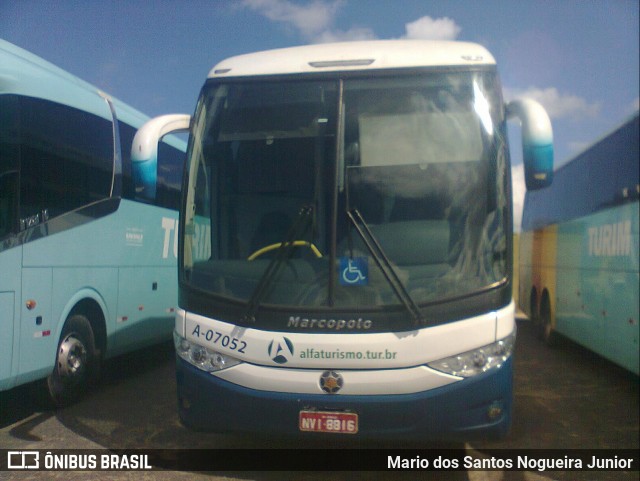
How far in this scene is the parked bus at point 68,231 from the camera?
5.80 metres

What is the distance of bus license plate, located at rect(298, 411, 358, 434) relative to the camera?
431cm

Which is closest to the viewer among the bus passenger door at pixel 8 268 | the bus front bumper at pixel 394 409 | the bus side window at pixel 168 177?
the bus front bumper at pixel 394 409

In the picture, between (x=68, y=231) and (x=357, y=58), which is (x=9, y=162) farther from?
(x=357, y=58)

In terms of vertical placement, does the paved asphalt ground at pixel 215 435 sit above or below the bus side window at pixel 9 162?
below

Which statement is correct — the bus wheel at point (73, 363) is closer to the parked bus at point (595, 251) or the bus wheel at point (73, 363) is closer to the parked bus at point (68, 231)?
the parked bus at point (68, 231)

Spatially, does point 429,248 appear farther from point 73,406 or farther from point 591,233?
point 591,233

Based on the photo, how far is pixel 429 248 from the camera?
15.0 feet

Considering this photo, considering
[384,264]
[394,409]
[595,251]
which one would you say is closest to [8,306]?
[384,264]

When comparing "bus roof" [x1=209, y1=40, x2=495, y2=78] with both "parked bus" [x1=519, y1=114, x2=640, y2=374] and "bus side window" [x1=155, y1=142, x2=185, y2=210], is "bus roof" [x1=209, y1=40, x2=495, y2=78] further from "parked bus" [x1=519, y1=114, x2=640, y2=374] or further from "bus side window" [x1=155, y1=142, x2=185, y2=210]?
"bus side window" [x1=155, y1=142, x2=185, y2=210]

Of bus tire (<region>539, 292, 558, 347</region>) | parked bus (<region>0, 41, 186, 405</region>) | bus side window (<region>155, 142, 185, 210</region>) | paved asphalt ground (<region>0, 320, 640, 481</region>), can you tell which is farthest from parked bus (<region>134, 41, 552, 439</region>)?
bus tire (<region>539, 292, 558, 347</region>)

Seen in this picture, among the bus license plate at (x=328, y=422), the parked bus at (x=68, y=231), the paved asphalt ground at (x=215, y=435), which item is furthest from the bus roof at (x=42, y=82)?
the bus license plate at (x=328, y=422)

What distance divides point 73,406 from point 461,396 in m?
4.54

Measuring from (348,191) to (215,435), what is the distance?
105 inches

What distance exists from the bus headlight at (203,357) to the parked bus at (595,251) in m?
5.03
